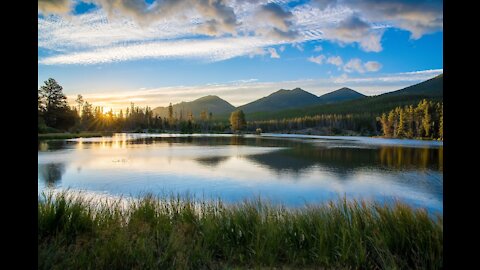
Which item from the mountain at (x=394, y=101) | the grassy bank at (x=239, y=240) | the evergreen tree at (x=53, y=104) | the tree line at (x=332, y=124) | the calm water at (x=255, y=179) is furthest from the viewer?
the mountain at (x=394, y=101)

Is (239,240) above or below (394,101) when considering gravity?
below

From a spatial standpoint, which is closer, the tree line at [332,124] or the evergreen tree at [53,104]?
the evergreen tree at [53,104]

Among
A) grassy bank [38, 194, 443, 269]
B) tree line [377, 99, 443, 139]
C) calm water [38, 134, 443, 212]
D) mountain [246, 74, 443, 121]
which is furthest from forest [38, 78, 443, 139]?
grassy bank [38, 194, 443, 269]

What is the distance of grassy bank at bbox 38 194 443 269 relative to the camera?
4359mm

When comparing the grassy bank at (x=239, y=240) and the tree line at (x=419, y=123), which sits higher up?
the tree line at (x=419, y=123)

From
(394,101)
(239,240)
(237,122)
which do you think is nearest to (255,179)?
(239,240)

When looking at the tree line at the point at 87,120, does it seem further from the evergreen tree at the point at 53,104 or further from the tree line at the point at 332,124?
the tree line at the point at 332,124

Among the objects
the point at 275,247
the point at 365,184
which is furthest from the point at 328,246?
the point at 365,184

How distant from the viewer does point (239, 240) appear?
5688 mm

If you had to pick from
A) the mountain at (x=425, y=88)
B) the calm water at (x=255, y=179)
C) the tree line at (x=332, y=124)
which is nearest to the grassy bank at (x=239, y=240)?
the calm water at (x=255, y=179)

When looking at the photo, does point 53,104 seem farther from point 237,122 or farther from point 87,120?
point 237,122

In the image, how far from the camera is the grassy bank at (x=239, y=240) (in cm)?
436
